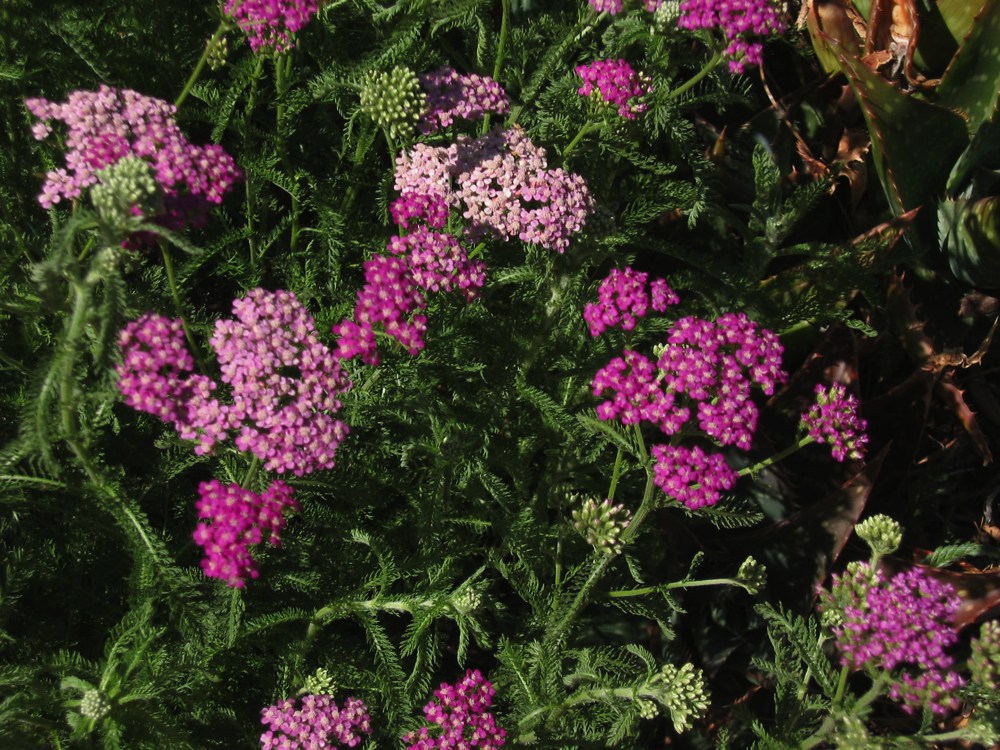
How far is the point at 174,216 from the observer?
309 centimetres

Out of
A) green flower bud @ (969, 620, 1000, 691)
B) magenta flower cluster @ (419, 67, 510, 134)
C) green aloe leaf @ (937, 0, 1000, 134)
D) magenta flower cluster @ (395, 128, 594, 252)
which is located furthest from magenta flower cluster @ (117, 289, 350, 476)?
green aloe leaf @ (937, 0, 1000, 134)

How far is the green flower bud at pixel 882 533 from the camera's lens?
3404mm

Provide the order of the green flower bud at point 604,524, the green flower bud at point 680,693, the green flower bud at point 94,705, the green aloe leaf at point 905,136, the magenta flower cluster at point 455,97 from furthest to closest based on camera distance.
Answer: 1. the green aloe leaf at point 905,136
2. the magenta flower cluster at point 455,97
3. the green flower bud at point 604,524
4. the green flower bud at point 680,693
5. the green flower bud at point 94,705

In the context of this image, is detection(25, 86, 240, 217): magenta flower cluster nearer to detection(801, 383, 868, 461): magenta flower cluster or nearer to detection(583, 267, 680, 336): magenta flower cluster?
detection(583, 267, 680, 336): magenta flower cluster

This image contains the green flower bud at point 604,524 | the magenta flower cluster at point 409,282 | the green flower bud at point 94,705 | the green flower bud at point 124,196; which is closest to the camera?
the green flower bud at point 124,196

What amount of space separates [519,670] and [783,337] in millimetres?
2151

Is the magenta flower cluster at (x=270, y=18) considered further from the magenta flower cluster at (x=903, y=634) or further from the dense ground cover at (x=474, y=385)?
the magenta flower cluster at (x=903, y=634)

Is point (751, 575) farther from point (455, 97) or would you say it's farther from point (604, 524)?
point (455, 97)

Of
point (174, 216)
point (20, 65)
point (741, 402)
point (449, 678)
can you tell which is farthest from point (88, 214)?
point (449, 678)

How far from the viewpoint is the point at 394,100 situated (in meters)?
3.40

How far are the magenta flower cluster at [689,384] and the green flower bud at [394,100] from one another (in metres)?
0.99

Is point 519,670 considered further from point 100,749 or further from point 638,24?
point 638,24

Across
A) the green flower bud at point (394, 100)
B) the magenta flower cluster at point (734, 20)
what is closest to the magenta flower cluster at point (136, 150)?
the green flower bud at point (394, 100)

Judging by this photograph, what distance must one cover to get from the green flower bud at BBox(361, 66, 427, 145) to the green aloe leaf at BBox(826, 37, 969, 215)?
84.1 inches
